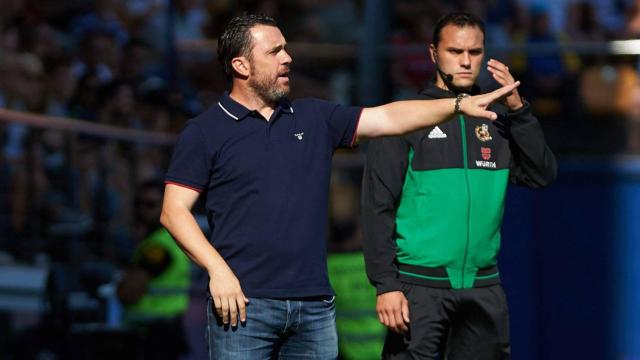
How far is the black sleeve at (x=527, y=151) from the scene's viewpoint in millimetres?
4621

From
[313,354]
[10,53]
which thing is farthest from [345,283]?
[10,53]

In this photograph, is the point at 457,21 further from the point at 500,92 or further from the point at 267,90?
the point at 267,90

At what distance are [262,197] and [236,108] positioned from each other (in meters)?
0.34

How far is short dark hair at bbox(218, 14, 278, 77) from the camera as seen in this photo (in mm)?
4184

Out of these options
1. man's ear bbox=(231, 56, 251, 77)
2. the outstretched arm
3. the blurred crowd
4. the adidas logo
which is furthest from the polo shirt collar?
the blurred crowd

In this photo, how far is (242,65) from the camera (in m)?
4.20

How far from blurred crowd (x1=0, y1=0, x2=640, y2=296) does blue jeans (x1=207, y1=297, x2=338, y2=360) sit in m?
2.64

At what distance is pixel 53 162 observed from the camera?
288 inches

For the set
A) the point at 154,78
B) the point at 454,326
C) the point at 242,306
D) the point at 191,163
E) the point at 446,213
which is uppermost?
the point at 154,78

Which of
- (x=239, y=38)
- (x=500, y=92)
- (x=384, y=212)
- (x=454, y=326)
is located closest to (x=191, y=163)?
(x=239, y=38)

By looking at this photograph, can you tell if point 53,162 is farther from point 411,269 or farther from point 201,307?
point 411,269

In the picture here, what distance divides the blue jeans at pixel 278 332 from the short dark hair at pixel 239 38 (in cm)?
86

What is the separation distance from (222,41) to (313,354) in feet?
3.79

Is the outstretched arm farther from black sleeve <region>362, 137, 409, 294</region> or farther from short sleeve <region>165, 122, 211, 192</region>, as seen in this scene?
short sleeve <region>165, 122, 211, 192</region>
